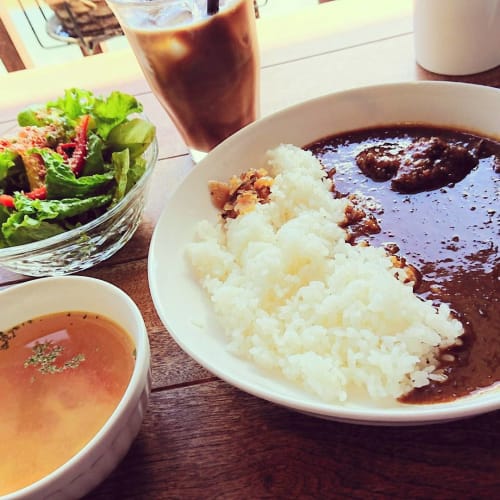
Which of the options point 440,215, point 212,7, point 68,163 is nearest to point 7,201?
point 68,163

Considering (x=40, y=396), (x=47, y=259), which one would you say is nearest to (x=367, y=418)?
(x=40, y=396)

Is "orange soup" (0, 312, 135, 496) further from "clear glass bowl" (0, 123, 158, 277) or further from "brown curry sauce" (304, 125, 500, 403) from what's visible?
"brown curry sauce" (304, 125, 500, 403)

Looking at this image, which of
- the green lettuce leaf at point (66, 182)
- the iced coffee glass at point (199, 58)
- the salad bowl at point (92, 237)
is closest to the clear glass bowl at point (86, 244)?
the salad bowl at point (92, 237)

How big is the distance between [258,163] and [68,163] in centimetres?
55

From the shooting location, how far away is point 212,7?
1622mm

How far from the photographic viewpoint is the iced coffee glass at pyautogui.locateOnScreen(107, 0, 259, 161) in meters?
1.63

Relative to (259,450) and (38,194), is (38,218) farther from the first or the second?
(259,450)

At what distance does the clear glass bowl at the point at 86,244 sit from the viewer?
1.48 m

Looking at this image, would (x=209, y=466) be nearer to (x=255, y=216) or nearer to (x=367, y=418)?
(x=367, y=418)

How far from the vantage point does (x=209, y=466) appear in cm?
112

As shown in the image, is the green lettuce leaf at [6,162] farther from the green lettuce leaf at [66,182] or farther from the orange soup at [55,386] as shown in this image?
the orange soup at [55,386]

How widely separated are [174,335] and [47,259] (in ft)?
1.89

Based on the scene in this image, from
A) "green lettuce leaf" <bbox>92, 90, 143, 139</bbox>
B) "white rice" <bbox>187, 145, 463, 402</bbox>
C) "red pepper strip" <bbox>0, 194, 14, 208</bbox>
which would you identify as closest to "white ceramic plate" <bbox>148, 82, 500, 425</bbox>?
"white rice" <bbox>187, 145, 463, 402</bbox>

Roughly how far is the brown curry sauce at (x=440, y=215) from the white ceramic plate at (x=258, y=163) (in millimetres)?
41
